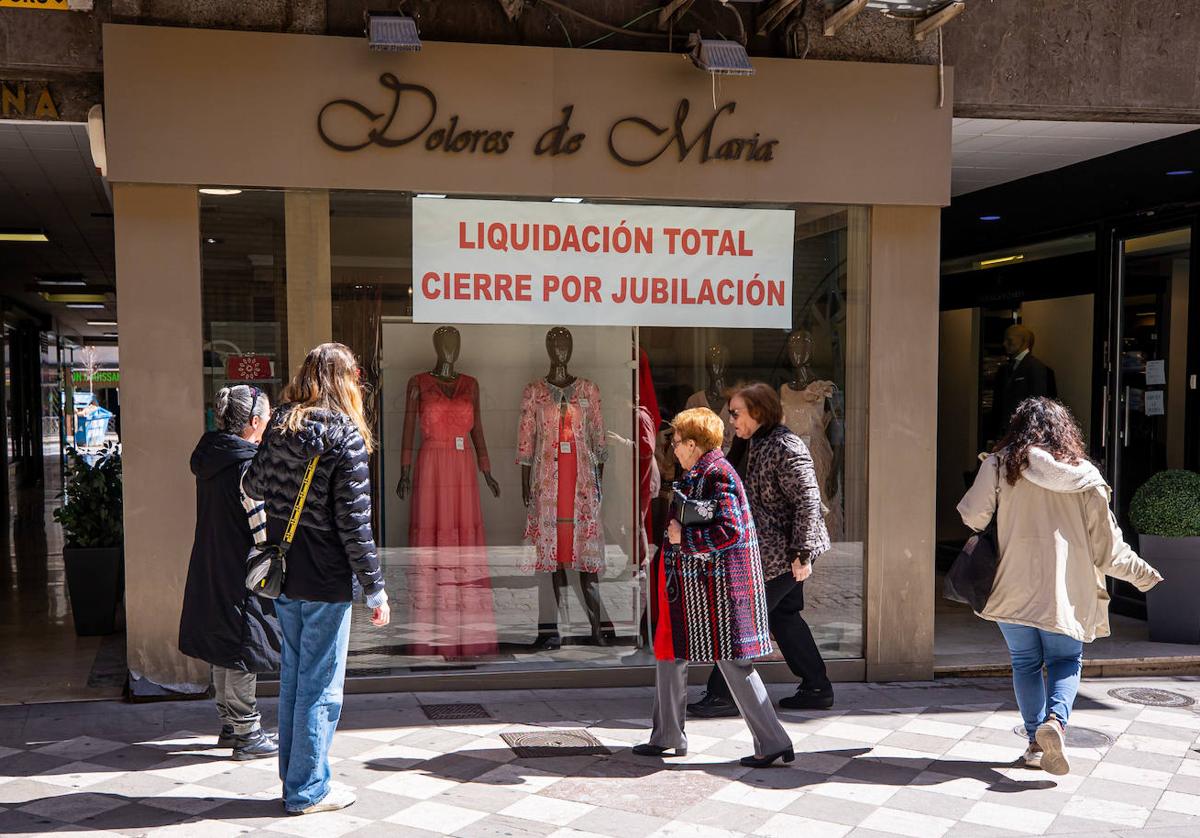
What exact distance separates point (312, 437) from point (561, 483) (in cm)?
279

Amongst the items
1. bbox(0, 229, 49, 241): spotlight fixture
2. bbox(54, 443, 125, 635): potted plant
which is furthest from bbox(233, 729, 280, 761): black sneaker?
bbox(0, 229, 49, 241): spotlight fixture

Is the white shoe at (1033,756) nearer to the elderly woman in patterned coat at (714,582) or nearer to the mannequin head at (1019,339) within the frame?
the elderly woman in patterned coat at (714,582)

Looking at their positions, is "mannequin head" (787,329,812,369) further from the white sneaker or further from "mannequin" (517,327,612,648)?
the white sneaker

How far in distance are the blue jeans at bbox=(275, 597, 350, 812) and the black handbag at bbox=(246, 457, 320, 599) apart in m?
0.12

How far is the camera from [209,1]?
6.15m

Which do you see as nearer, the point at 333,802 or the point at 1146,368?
the point at 333,802

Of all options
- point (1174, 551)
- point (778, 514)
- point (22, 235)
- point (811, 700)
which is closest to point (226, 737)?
point (778, 514)

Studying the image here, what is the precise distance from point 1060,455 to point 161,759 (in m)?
4.31

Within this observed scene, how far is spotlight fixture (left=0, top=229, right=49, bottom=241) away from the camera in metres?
11.3

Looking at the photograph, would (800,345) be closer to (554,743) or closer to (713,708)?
(713,708)

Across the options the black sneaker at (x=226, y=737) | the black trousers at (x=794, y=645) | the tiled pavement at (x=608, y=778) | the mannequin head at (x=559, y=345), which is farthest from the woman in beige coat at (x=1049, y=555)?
the black sneaker at (x=226, y=737)

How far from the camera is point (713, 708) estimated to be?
20.0ft

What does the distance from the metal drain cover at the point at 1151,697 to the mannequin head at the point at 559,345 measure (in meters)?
3.79

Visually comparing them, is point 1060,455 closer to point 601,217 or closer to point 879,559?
point 879,559
